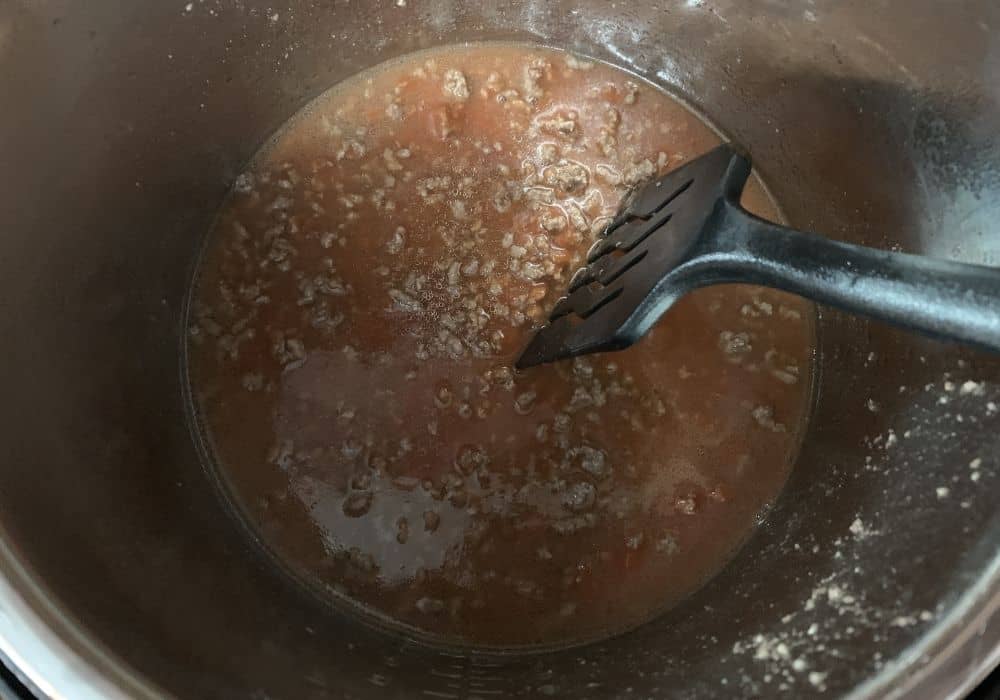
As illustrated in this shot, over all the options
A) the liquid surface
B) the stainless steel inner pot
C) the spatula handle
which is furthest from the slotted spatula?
the stainless steel inner pot

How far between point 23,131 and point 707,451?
4.48 feet

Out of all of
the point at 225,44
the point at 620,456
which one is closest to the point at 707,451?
the point at 620,456

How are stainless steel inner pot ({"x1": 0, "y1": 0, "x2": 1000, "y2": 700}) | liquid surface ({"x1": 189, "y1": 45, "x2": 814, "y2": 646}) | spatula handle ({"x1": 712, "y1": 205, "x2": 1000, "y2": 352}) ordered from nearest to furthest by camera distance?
spatula handle ({"x1": 712, "y1": 205, "x2": 1000, "y2": 352}) < stainless steel inner pot ({"x1": 0, "y1": 0, "x2": 1000, "y2": 700}) < liquid surface ({"x1": 189, "y1": 45, "x2": 814, "y2": 646})

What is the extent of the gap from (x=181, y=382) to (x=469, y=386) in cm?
62

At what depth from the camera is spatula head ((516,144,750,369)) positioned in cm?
118

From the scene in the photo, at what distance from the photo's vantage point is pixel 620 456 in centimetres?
156

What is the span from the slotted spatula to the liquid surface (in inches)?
5.7

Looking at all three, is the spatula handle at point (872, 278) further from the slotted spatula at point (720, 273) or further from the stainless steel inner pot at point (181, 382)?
the stainless steel inner pot at point (181, 382)

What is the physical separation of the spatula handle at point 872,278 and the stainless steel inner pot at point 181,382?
1.37 feet

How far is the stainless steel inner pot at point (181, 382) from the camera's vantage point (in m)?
1.12

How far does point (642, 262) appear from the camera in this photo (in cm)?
128

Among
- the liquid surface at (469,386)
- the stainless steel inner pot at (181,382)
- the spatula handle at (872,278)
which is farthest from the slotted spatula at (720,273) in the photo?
the stainless steel inner pot at (181,382)

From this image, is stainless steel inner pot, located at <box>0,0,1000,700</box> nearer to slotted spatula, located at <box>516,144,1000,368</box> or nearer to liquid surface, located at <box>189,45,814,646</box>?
liquid surface, located at <box>189,45,814,646</box>

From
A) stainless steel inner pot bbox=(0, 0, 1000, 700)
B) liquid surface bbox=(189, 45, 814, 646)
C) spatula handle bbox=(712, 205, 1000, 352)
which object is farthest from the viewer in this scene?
liquid surface bbox=(189, 45, 814, 646)
